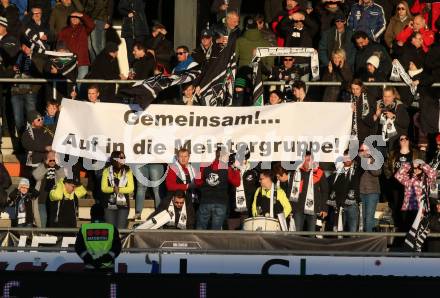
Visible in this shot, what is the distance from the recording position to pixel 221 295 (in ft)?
47.9

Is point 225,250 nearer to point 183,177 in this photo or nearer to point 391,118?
point 183,177

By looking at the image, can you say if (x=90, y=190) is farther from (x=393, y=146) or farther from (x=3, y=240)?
(x=393, y=146)

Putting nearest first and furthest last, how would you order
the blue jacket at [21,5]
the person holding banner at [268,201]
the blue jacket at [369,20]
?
1. the person holding banner at [268,201]
2. the blue jacket at [369,20]
3. the blue jacket at [21,5]

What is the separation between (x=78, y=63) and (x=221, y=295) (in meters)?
9.71

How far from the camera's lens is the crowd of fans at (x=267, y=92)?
2133 centimetres

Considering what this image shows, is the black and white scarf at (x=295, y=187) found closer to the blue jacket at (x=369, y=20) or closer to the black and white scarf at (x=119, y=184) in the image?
the black and white scarf at (x=119, y=184)

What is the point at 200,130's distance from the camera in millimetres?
22281

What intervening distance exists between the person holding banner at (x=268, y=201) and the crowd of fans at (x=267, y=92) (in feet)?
0.06

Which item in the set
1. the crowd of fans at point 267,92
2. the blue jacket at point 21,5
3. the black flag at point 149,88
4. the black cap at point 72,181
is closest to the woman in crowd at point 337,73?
the crowd of fans at point 267,92

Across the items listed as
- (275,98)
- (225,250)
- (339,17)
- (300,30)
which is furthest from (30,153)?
(339,17)

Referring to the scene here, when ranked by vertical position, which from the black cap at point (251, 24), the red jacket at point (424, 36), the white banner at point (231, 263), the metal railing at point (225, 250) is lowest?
the white banner at point (231, 263)

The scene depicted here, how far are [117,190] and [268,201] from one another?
6.96 feet

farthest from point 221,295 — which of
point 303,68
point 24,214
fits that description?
point 303,68

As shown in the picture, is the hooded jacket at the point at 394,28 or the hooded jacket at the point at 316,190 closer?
the hooded jacket at the point at 316,190
